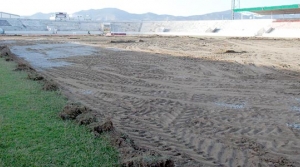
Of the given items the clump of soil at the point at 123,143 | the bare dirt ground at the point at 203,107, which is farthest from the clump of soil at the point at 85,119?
the bare dirt ground at the point at 203,107

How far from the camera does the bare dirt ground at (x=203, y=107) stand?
241 inches

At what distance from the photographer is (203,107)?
9.37 metres

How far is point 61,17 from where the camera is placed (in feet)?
362

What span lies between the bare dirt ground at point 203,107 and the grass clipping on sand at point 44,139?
1.07m

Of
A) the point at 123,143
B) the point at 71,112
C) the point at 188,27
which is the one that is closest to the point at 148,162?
the point at 123,143

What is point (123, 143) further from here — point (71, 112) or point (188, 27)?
point (188, 27)

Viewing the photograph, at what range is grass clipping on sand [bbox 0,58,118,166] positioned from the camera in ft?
16.8

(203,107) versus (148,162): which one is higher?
(148,162)

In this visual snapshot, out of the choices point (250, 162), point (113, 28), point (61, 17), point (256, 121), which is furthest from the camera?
point (61, 17)

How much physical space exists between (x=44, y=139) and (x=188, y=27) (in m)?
81.2

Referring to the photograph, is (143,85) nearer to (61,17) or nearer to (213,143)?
(213,143)

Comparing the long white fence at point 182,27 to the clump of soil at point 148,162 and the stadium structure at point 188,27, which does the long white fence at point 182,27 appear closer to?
the stadium structure at point 188,27

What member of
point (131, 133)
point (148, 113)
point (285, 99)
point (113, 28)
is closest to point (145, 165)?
point (131, 133)

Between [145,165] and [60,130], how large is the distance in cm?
239
